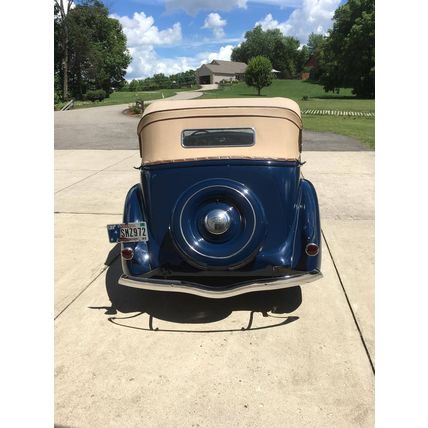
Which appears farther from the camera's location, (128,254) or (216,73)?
(216,73)

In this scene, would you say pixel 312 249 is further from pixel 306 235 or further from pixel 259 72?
pixel 259 72

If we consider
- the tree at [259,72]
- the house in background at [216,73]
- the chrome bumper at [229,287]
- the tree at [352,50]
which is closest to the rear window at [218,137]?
the chrome bumper at [229,287]

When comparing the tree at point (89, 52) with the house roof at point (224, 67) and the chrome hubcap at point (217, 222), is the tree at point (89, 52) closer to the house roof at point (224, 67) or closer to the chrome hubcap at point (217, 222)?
the chrome hubcap at point (217, 222)

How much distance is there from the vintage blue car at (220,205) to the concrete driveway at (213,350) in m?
0.42

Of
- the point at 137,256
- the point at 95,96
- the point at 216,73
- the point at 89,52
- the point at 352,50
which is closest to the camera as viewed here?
the point at 137,256

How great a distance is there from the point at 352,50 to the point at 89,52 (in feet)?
92.5

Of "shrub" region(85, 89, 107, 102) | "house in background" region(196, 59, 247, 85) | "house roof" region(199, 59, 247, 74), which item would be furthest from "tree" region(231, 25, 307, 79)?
"shrub" region(85, 89, 107, 102)

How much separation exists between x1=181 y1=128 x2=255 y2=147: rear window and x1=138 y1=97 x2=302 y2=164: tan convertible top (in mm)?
39

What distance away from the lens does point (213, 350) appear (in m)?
3.19

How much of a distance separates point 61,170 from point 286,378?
837 cm

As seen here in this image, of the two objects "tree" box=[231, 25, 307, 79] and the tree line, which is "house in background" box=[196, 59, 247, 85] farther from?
the tree line

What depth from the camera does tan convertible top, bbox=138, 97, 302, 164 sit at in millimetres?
3926

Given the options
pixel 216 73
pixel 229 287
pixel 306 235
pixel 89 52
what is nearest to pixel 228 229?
pixel 229 287
